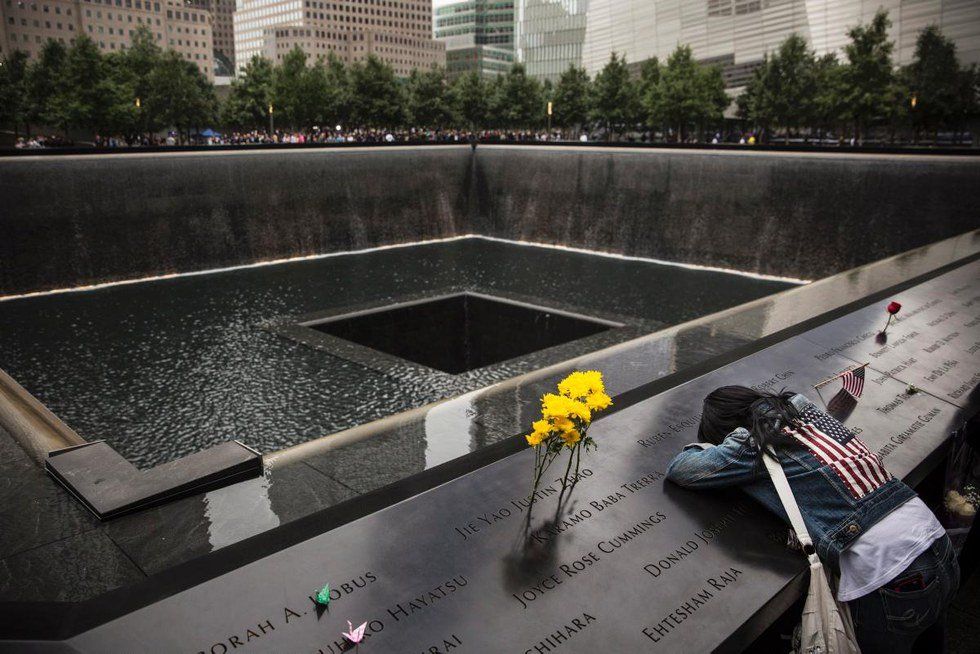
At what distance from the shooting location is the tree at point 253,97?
42.0 meters

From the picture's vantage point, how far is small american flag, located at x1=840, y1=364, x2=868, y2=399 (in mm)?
3592

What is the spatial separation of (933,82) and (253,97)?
33.7 meters

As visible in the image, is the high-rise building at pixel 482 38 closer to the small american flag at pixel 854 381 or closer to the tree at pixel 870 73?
the tree at pixel 870 73

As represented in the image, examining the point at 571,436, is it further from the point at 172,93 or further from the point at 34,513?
the point at 172,93

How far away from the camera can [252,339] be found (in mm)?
8930

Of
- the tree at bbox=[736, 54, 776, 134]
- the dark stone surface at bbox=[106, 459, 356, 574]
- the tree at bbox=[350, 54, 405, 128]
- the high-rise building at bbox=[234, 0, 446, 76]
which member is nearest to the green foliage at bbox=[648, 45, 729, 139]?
the tree at bbox=[736, 54, 776, 134]

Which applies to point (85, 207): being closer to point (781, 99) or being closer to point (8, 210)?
point (8, 210)

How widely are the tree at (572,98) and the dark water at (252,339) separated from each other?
30368mm

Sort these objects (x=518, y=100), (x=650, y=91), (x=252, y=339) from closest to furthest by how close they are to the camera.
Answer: (x=252, y=339) < (x=650, y=91) < (x=518, y=100)

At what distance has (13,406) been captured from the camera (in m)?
4.54

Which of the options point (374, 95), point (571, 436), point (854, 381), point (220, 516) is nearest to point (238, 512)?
point (220, 516)

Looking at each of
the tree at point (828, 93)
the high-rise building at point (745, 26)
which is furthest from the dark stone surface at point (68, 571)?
Result: the high-rise building at point (745, 26)

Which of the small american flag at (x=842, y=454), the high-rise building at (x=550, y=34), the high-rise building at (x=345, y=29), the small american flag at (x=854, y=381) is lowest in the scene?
the small american flag at (x=854, y=381)

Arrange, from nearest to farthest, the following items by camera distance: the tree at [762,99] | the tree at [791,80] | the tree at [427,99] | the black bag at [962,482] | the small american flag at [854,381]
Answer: the black bag at [962,482] < the small american flag at [854,381] < the tree at [791,80] < the tree at [762,99] < the tree at [427,99]
